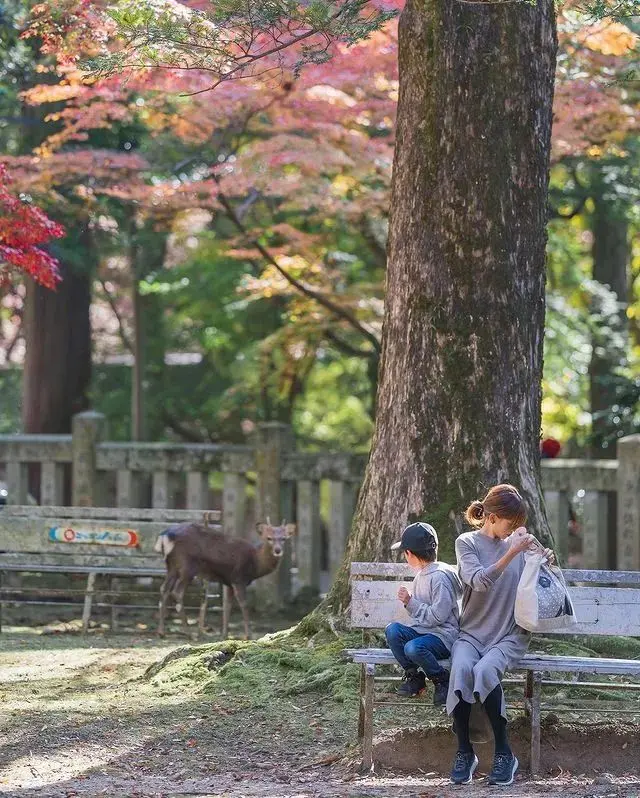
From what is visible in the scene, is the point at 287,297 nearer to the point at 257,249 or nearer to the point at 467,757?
the point at 257,249

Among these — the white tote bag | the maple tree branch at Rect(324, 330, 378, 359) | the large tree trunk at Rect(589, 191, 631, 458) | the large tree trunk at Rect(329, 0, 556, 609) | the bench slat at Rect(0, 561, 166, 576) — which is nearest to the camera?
the white tote bag

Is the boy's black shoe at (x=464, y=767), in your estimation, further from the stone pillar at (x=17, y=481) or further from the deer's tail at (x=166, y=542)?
the stone pillar at (x=17, y=481)

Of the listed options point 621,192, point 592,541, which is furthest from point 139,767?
point 621,192

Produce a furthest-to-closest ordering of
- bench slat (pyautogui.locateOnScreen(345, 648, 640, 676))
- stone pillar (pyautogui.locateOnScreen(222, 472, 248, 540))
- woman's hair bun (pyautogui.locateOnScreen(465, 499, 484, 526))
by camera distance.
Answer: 1. stone pillar (pyautogui.locateOnScreen(222, 472, 248, 540))
2. woman's hair bun (pyautogui.locateOnScreen(465, 499, 484, 526))
3. bench slat (pyautogui.locateOnScreen(345, 648, 640, 676))

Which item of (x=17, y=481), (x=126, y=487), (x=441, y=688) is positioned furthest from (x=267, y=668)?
(x=17, y=481)

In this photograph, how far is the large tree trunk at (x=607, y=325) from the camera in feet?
47.9

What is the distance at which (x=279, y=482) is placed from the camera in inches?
491

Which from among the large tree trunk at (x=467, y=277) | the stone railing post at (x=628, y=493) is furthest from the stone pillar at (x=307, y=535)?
the large tree trunk at (x=467, y=277)

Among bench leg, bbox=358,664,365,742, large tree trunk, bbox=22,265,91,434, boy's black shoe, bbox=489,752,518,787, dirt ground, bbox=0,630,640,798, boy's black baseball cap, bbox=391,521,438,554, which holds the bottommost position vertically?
dirt ground, bbox=0,630,640,798

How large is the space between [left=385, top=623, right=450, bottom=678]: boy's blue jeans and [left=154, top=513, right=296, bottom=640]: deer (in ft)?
14.9

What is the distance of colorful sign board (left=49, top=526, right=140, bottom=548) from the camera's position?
1086cm

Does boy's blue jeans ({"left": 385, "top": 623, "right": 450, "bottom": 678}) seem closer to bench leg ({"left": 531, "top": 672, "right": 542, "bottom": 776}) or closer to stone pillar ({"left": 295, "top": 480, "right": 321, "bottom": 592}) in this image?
bench leg ({"left": 531, "top": 672, "right": 542, "bottom": 776})

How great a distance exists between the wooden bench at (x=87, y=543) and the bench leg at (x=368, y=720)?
15.7 feet

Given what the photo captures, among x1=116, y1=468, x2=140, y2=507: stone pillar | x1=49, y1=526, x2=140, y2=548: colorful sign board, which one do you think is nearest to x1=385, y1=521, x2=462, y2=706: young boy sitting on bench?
x1=49, y1=526, x2=140, y2=548: colorful sign board
